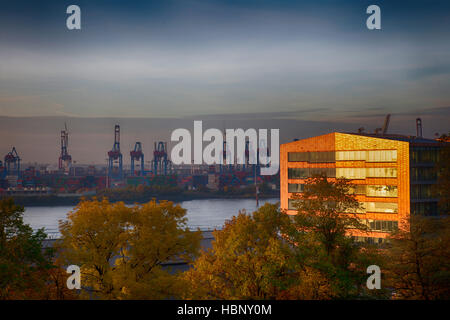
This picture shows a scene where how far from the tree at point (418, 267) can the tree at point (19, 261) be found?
830cm

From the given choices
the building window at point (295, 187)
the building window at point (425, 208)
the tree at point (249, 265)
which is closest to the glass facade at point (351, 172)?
the building window at point (295, 187)

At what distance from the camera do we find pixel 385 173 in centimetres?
3194

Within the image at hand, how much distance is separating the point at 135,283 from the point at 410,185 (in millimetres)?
25493

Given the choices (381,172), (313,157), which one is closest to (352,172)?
(381,172)

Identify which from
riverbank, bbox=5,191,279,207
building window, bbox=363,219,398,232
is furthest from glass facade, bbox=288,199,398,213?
riverbank, bbox=5,191,279,207

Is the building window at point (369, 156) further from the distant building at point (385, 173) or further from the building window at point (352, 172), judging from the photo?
the building window at point (352, 172)

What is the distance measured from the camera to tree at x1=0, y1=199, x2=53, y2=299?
931 centimetres

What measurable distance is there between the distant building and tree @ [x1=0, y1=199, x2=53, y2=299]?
22.2m

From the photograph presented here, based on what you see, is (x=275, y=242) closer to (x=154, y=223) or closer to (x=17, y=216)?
(x=154, y=223)

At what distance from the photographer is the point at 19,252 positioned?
32.3 feet

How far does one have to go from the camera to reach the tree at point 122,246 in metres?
10.7

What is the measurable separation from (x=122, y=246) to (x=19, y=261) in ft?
8.26
